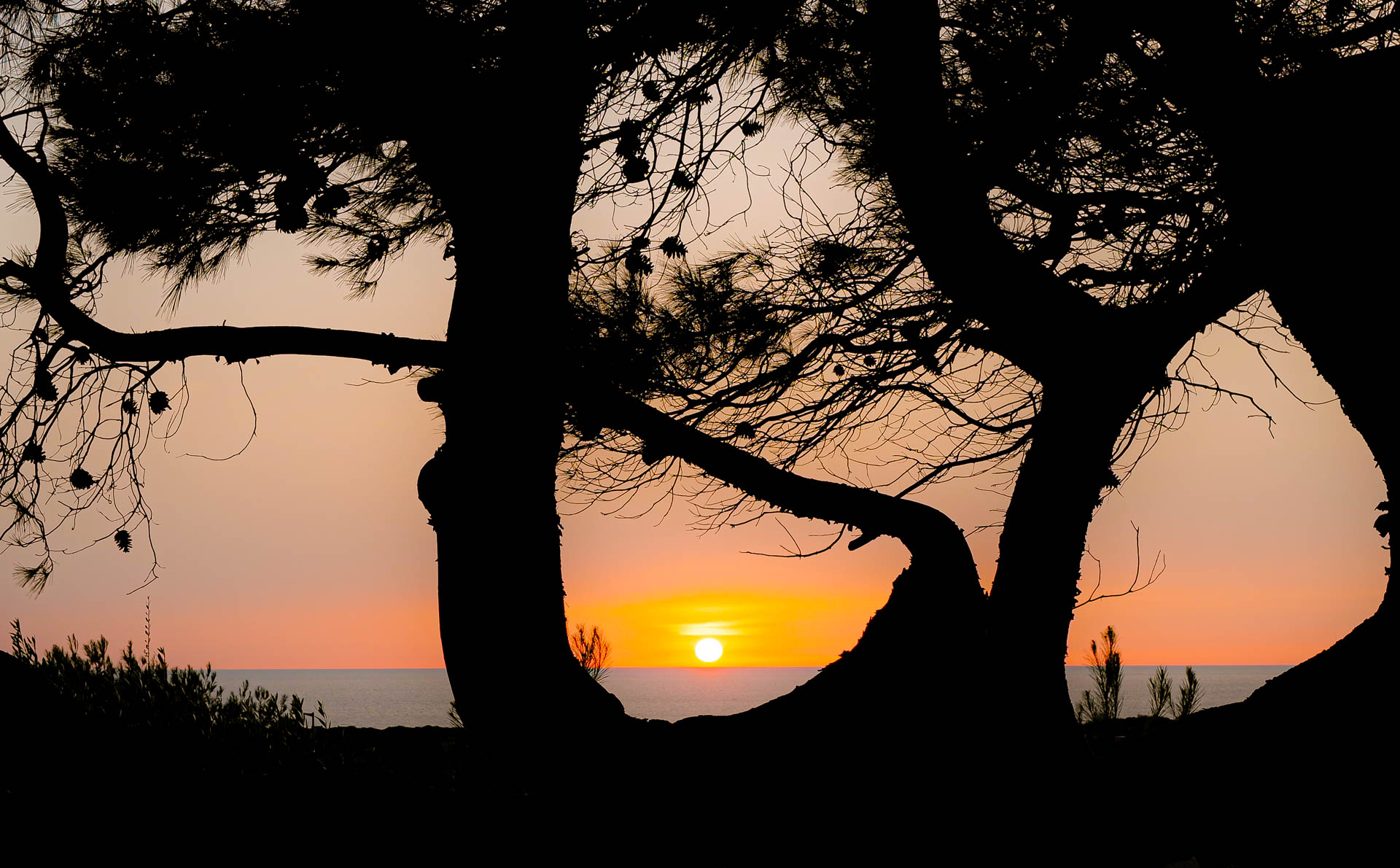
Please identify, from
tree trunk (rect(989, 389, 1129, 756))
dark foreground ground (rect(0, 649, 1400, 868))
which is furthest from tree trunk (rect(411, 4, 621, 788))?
tree trunk (rect(989, 389, 1129, 756))

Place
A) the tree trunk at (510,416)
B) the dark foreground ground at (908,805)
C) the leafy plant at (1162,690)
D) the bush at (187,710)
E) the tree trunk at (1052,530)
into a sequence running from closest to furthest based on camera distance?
1. the dark foreground ground at (908,805)
2. the tree trunk at (510,416)
3. the tree trunk at (1052,530)
4. the bush at (187,710)
5. the leafy plant at (1162,690)

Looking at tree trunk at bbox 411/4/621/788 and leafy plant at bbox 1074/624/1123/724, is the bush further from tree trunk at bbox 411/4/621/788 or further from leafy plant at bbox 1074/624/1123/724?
leafy plant at bbox 1074/624/1123/724

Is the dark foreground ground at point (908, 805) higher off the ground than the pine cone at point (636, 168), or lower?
lower

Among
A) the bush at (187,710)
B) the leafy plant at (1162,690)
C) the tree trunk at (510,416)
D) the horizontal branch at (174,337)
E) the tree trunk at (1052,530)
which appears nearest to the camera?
the tree trunk at (510,416)

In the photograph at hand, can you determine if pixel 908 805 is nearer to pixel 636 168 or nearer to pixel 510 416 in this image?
pixel 510 416

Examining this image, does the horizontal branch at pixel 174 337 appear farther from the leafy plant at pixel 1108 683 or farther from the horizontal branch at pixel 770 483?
the leafy plant at pixel 1108 683

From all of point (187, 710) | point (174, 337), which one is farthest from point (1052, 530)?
point (187, 710)

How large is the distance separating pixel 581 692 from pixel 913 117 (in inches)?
70.5

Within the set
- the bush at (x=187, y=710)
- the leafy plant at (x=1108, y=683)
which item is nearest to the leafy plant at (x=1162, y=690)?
the leafy plant at (x=1108, y=683)

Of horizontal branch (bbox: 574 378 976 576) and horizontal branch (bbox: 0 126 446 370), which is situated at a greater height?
horizontal branch (bbox: 0 126 446 370)

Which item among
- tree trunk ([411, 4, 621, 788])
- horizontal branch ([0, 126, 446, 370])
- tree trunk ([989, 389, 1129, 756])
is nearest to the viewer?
tree trunk ([411, 4, 621, 788])

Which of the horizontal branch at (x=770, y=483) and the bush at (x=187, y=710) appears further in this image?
the bush at (x=187, y=710)

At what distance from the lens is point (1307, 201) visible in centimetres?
210

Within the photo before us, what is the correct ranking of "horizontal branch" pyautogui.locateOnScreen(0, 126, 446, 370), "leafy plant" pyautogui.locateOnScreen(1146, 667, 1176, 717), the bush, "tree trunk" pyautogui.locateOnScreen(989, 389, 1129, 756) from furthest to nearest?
"leafy plant" pyautogui.locateOnScreen(1146, 667, 1176, 717) < the bush < "tree trunk" pyautogui.locateOnScreen(989, 389, 1129, 756) < "horizontal branch" pyautogui.locateOnScreen(0, 126, 446, 370)
